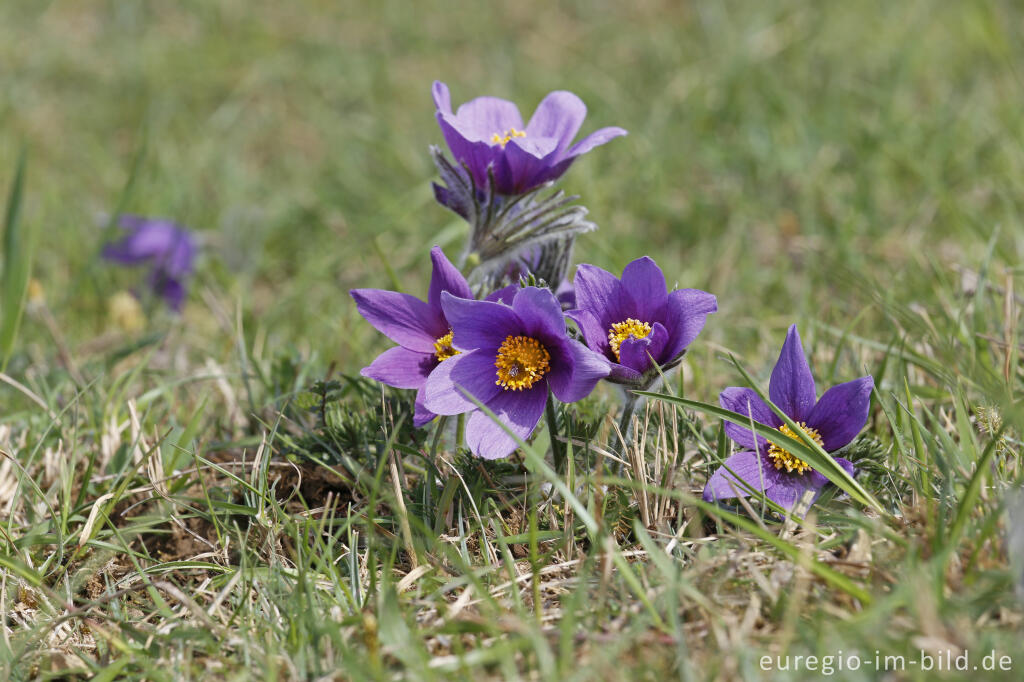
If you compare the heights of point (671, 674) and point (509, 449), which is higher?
point (509, 449)

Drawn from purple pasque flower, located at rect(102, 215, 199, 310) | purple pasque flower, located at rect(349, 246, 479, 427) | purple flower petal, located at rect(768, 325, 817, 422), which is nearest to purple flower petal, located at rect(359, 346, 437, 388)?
purple pasque flower, located at rect(349, 246, 479, 427)

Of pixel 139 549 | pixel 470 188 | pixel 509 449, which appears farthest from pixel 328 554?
pixel 470 188

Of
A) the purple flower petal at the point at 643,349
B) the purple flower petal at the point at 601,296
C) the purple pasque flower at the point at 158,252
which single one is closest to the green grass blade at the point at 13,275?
the purple pasque flower at the point at 158,252

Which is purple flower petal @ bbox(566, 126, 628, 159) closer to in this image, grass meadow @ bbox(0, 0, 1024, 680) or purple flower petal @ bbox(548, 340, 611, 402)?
purple flower petal @ bbox(548, 340, 611, 402)

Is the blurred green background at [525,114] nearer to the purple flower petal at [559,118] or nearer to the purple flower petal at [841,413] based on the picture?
the purple flower petal at [559,118]

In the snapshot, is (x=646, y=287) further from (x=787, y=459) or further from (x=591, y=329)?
(x=787, y=459)

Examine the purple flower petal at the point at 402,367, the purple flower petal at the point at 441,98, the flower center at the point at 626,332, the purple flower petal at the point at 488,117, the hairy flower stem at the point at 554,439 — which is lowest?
the hairy flower stem at the point at 554,439

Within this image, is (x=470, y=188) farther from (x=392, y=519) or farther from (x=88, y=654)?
(x=88, y=654)
